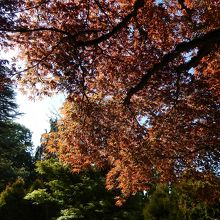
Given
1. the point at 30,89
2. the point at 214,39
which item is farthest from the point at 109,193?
the point at 214,39

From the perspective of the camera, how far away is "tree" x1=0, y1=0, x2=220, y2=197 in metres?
8.19

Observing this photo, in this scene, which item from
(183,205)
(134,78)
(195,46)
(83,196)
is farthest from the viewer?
(83,196)

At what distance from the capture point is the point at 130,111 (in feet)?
32.3

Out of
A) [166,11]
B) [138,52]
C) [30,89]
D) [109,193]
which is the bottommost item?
[109,193]

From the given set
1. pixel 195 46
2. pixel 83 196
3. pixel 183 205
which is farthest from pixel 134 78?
pixel 83 196

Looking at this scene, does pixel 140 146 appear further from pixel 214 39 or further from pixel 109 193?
pixel 109 193

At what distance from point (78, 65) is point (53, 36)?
95cm

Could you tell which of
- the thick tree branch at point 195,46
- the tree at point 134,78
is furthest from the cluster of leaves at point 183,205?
the thick tree branch at point 195,46

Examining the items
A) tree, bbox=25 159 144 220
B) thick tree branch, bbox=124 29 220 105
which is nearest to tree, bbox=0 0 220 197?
thick tree branch, bbox=124 29 220 105

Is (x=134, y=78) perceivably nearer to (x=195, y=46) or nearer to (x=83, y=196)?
(x=195, y=46)

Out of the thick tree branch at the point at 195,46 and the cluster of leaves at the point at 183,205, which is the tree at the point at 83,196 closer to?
the cluster of leaves at the point at 183,205

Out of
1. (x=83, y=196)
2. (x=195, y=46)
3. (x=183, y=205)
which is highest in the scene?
(x=195, y=46)

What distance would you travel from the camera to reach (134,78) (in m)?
8.95

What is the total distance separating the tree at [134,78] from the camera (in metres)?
8.19
